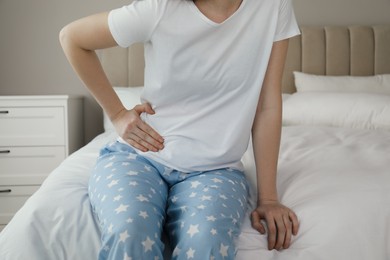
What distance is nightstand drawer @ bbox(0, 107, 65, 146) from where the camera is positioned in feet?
6.79

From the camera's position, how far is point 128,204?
0.66 metres

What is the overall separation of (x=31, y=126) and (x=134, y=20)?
1487 millimetres

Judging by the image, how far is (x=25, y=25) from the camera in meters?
2.57

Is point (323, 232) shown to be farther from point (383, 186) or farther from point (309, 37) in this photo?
point (309, 37)

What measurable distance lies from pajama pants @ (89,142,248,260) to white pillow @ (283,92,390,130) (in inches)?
Result: 43.3

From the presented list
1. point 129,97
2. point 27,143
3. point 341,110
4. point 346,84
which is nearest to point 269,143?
point 341,110

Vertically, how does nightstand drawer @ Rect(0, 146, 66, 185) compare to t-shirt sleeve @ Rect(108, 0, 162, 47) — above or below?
below

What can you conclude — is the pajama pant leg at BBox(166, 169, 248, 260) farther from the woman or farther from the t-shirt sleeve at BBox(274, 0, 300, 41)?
the t-shirt sleeve at BBox(274, 0, 300, 41)

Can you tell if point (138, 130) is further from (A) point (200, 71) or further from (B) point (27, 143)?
(B) point (27, 143)

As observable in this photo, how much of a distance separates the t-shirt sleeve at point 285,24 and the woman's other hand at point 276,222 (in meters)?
0.41

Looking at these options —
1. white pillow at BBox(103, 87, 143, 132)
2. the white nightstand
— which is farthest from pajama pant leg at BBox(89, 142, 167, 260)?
the white nightstand

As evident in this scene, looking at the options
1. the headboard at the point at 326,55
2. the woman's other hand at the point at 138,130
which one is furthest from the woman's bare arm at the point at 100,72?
the headboard at the point at 326,55

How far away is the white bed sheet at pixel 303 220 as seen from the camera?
659 mm

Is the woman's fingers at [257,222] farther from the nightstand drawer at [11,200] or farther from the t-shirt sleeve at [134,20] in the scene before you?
the nightstand drawer at [11,200]
